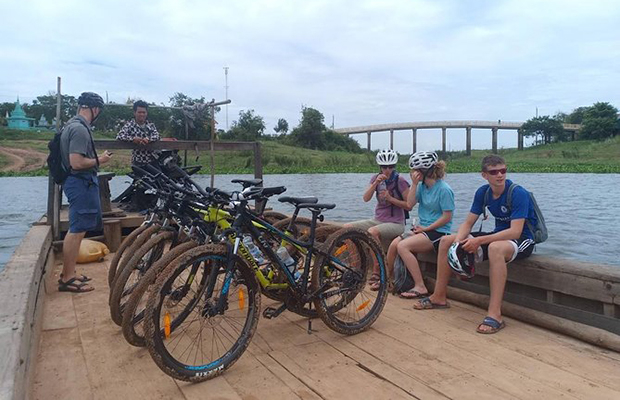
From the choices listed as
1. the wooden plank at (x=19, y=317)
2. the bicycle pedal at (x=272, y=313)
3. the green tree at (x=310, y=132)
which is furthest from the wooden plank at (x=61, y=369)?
the green tree at (x=310, y=132)

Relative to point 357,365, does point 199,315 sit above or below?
above

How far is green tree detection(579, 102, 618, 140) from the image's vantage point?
60.6 m

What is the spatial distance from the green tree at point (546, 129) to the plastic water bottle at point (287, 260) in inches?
2746

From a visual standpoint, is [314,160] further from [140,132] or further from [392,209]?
[392,209]

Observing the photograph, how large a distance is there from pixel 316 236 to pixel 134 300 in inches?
55.5

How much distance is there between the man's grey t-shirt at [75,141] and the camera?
427 cm

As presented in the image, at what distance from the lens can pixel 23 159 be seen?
1651 inches

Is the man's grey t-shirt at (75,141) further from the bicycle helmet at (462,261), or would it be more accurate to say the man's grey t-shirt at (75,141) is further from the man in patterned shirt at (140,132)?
the bicycle helmet at (462,261)

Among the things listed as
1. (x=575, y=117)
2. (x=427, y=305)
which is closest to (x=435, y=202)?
(x=427, y=305)

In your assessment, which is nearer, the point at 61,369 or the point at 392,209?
the point at 61,369

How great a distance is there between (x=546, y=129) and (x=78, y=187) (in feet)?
230

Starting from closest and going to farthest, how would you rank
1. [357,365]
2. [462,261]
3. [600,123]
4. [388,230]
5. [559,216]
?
[357,365] < [462,261] < [388,230] < [559,216] < [600,123]

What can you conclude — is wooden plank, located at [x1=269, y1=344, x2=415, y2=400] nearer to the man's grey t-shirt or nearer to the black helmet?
the man's grey t-shirt

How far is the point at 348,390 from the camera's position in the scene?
259 cm
